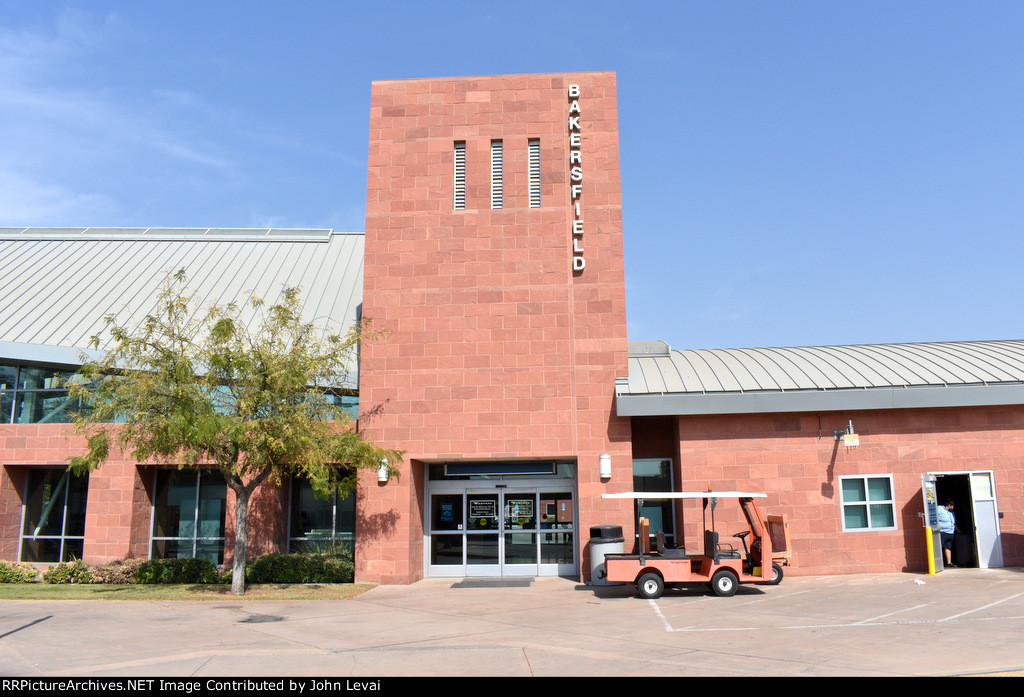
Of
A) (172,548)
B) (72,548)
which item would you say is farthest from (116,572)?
(72,548)

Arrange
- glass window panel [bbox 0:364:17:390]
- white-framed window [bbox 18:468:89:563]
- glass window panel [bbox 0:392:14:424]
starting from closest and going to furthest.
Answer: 1. white-framed window [bbox 18:468:89:563]
2. glass window panel [bbox 0:392:14:424]
3. glass window panel [bbox 0:364:17:390]

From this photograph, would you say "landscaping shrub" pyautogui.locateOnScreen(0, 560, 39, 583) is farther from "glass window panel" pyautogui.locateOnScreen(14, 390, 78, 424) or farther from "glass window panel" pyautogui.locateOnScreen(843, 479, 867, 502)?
"glass window panel" pyautogui.locateOnScreen(843, 479, 867, 502)

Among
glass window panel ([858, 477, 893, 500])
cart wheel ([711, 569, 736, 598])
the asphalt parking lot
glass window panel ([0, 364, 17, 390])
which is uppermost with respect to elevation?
glass window panel ([0, 364, 17, 390])

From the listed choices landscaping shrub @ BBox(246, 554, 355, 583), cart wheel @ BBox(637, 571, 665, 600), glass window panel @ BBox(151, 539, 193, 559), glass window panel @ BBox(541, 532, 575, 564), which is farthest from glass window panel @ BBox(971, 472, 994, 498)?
glass window panel @ BBox(151, 539, 193, 559)

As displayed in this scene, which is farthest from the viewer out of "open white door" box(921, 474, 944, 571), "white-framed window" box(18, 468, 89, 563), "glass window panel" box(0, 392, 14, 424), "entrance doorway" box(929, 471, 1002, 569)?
"glass window panel" box(0, 392, 14, 424)

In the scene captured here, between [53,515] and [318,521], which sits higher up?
[53,515]

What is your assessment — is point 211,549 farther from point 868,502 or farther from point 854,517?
point 868,502

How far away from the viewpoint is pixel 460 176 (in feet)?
67.9

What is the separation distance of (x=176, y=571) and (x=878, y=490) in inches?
659

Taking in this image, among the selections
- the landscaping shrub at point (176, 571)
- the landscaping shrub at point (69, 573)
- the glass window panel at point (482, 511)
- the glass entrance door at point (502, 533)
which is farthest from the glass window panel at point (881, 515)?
the landscaping shrub at point (69, 573)

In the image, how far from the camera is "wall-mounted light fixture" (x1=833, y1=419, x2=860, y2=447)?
18.3 metres

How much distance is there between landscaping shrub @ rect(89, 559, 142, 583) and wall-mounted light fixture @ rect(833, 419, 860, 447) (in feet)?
55.6

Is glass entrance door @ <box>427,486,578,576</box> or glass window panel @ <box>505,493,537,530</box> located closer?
glass entrance door @ <box>427,486,578,576</box>
